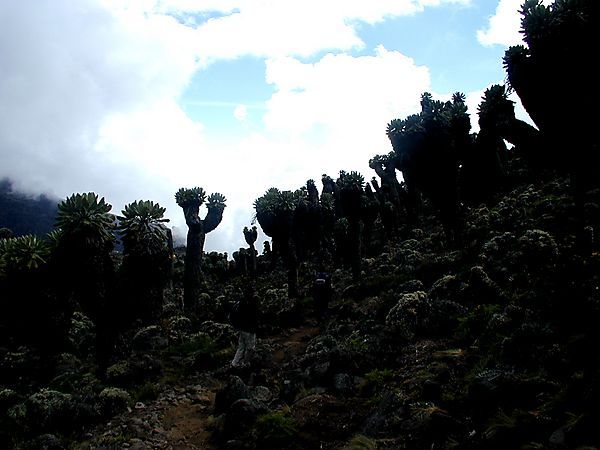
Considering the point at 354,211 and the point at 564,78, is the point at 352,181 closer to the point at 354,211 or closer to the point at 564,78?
the point at 354,211

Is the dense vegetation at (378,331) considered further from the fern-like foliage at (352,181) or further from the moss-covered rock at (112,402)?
the fern-like foliage at (352,181)

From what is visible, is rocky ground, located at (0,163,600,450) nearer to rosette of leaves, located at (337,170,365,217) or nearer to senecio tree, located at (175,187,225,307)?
senecio tree, located at (175,187,225,307)

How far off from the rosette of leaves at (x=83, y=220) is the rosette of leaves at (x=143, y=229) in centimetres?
67

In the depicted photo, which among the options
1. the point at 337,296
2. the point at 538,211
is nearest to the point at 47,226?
the point at 337,296

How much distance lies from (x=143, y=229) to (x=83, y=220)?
1921 millimetres

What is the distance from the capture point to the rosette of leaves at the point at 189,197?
24484mm

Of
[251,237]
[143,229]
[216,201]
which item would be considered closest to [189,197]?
[216,201]

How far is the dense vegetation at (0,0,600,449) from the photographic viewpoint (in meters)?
6.56

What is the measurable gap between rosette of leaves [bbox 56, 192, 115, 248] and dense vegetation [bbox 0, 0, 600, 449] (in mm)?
47

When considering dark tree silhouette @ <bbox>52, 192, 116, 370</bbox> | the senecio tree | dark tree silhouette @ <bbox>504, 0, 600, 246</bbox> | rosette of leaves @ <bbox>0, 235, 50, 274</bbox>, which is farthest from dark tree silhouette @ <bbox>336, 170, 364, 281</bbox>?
rosette of leaves @ <bbox>0, 235, 50, 274</bbox>

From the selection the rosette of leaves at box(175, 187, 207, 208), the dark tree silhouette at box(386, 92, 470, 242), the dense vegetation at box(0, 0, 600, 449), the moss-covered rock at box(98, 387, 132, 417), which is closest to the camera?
the dense vegetation at box(0, 0, 600, 449)

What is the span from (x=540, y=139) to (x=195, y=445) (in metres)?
13.6

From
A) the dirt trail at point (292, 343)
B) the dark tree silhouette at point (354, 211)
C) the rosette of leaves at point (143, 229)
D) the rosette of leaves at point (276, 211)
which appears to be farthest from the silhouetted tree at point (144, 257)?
the dark tree silhouette at point (354, 211)

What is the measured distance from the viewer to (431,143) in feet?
69.4
